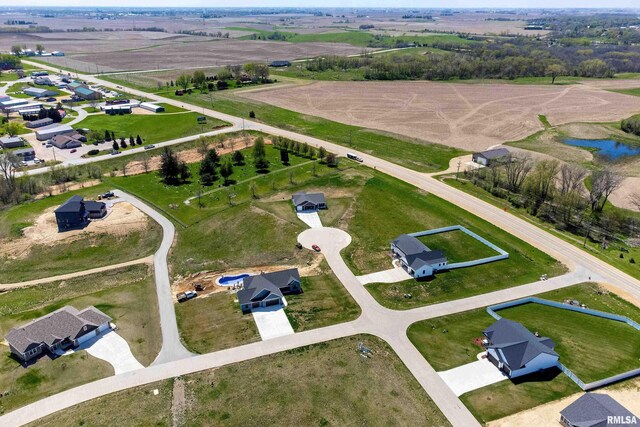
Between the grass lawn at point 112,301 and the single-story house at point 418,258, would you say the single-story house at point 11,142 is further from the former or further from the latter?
A: the single-story house at point 418,258

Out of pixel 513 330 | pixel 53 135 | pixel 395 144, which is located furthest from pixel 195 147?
pixel 513 330

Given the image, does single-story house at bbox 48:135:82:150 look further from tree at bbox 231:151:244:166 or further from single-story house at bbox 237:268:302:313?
single-story house at bbox 237:268:302:313

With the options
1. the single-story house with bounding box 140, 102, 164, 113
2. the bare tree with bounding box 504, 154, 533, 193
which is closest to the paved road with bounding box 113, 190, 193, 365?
the single-story house with bounding box 140, 102, 164, 113

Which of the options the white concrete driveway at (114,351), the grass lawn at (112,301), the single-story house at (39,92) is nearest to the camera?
the white concrete driveway at (114,351)

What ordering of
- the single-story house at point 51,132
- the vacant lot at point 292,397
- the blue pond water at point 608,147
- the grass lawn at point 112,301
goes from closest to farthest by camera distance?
the vacant lot at point 292,397, the grass lawn at point 112,301, the blue pond water at point 608,147, the single-story house at point 51,132

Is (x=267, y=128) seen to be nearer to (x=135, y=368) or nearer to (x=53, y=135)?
(x=53, y=135)

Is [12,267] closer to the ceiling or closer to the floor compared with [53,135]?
closer to the floor

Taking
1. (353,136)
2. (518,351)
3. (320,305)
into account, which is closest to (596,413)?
(518,351)

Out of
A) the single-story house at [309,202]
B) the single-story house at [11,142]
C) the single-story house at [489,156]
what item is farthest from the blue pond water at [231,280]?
the single-story house at [11,142]
